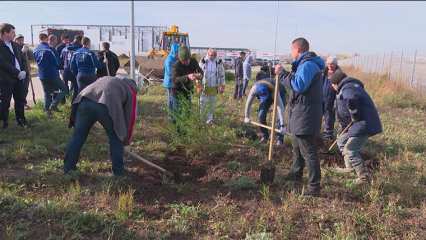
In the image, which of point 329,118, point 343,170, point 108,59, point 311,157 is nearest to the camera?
point 311,157

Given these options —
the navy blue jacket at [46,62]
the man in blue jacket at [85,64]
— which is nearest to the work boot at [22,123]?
the navy blue jacket at [46,62]

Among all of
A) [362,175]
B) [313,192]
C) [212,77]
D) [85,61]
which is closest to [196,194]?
[313,192]

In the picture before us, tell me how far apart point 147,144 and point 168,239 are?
3283mm

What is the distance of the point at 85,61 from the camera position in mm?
8602

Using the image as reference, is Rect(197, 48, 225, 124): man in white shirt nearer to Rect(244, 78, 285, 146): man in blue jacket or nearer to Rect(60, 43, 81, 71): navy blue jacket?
Rect(244, 78, 285, 146): man in blue jacket

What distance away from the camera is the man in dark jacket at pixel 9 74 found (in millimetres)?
6809

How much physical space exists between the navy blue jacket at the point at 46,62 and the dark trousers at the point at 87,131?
3.96 metres

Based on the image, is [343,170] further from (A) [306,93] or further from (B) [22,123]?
(B) [22,123]

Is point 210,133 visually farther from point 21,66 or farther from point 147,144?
point 21,66

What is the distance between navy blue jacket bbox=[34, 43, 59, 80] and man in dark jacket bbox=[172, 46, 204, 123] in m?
2.81

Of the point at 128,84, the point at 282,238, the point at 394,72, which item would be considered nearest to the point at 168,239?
the point at 282,238

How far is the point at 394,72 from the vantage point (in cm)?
1892

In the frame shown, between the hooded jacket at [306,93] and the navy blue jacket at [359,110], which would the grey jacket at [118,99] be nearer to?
the hooded jacket at [306,93]

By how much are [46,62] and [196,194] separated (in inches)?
201
